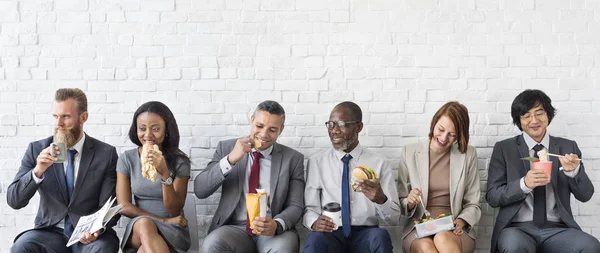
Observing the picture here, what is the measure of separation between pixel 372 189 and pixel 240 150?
0.90 meters

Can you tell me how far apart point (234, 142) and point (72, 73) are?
4.72ft

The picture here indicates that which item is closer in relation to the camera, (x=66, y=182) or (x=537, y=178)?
(x=537, y=178)

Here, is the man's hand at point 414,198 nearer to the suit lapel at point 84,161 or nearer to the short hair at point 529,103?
the short hair at point 529,103

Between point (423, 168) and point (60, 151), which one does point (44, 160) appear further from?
point (423, 168)

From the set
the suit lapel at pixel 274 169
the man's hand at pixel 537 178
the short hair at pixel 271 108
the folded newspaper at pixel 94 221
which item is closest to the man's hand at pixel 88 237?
the folded newspaper at pixel 94 221

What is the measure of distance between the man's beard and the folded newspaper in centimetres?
53

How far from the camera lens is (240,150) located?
13.7 ft

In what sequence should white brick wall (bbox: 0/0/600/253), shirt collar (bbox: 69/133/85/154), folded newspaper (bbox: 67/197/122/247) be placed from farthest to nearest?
1. white brick wall (bbox: 0/0/600/253)
2. shirt collar (bbox: 69/133/85/154)
3. folded newspaper (bbox: 67/197/122/247)

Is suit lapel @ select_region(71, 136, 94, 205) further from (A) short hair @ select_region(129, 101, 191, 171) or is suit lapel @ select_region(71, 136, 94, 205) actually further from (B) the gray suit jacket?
(B) the gray suit jacket

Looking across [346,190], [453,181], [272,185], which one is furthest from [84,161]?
[453,181]

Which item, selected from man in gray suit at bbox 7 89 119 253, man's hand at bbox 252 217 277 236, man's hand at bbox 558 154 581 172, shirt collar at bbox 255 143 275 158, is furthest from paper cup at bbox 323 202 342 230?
man's hand at bbox 558 154 581 172

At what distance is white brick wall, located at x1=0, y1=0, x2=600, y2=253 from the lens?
4.86 m

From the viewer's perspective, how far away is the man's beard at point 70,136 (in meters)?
4.18

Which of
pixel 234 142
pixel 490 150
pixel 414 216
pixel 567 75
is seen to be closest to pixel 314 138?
pixel 234 142
